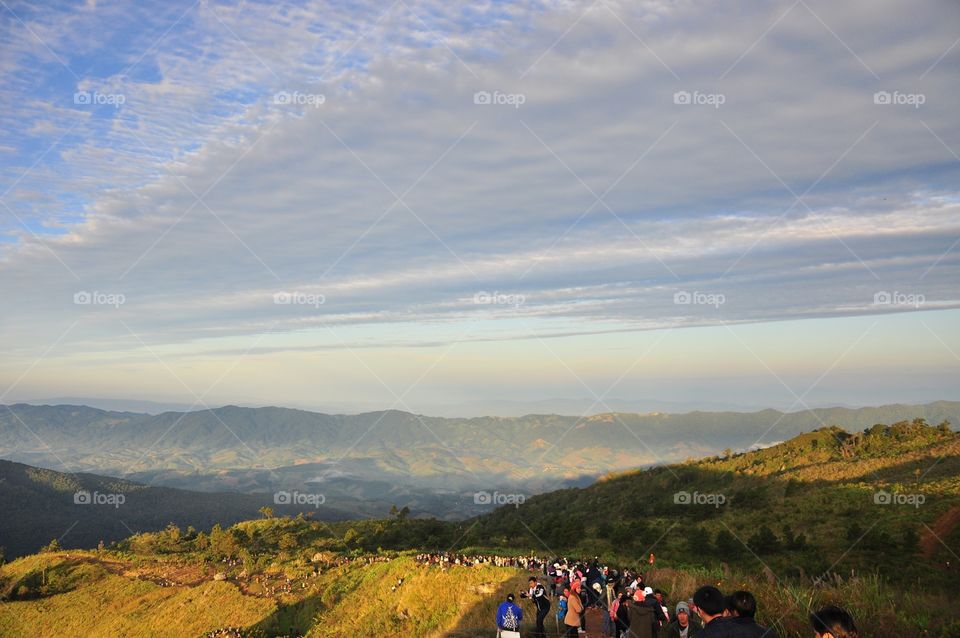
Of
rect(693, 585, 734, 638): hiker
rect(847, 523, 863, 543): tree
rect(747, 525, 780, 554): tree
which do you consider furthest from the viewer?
rect(747, 525, 780, 554): tree

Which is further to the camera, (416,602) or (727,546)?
(727,546)

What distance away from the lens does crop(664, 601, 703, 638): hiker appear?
13.9 meters

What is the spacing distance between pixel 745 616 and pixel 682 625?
798 centimetres

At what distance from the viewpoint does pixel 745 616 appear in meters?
7.08

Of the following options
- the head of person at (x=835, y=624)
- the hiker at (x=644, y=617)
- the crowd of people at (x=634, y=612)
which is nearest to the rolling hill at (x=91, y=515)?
the crowd of people at (x=634, y=612)

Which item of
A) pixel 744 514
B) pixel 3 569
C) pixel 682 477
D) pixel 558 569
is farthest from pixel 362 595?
pixel 682 477

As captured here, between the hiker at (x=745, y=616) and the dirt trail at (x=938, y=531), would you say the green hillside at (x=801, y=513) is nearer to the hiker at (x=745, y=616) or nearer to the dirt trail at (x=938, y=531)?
the dirt trail at (x=938, y=531)

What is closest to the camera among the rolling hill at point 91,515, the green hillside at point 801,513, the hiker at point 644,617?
the hiker at point 644,617

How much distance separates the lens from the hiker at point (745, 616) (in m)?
6.66

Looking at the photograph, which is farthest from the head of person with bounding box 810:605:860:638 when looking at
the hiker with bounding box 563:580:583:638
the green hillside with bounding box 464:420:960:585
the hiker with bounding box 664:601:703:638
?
the green hillside with bounding box 464:420:960:585

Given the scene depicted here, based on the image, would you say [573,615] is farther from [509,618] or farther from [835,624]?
[835,624]

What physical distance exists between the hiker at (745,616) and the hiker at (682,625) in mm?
7245

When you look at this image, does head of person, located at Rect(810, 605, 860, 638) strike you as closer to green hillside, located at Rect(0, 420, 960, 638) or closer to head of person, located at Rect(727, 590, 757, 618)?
head of person, located at Rect(727, 590, 757, 618)

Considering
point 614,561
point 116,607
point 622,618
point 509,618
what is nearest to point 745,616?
point 622,618
